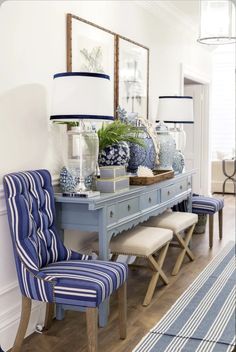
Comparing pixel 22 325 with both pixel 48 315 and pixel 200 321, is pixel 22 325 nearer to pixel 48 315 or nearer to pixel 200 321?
pixel 48 315

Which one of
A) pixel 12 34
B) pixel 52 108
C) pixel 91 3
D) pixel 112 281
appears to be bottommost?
pixel 112 281

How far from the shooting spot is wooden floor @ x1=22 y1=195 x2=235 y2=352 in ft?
9.41

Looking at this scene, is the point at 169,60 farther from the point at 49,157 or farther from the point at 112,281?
the point at 112,281

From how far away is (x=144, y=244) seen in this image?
338 centimetres

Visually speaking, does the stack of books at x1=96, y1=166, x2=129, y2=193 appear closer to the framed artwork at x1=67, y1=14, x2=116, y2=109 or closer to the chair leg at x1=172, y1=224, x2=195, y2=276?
the framed artwork at x1=67, y1=14, x2=116, y2=109

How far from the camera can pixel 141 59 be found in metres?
4.71

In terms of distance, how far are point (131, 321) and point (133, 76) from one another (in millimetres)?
2242

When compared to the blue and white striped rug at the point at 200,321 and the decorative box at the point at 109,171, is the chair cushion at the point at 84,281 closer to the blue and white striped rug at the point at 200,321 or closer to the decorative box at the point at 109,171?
the blue and white striped rug at the point at 200,321

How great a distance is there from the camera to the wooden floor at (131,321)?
2.87 metres

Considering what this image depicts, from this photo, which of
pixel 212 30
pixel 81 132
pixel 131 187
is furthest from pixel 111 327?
pixel 212 30

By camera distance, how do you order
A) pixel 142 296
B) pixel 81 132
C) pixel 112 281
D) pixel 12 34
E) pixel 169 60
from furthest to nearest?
1. pixel 169 60
2. pixel 142 296
3. pixel 81 132
4. pixel 12 34
5. pixel 112 281

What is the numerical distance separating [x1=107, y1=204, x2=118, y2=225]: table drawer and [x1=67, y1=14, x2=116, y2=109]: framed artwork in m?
1.02

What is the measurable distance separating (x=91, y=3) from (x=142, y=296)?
2.20m

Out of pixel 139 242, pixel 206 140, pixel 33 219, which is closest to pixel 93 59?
pixel 139 242
